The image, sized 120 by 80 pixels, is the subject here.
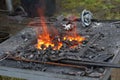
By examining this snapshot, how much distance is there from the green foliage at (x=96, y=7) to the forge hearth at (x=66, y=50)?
2.69 m

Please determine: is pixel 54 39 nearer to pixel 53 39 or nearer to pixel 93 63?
pixel 53 39

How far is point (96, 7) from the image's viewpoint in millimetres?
8188

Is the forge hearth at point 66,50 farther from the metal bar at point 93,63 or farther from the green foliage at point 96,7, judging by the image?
the green foliage at point 96,7

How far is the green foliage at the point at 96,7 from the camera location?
25.2 ft

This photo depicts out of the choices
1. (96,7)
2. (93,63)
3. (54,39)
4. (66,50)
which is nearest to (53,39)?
(54,39)

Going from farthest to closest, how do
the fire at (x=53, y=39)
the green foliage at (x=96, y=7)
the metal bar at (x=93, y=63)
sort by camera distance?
the green foliage at (x=96, y=7) < the fire at (x=53, y=39) < the metal bar at (x=93, y=63)

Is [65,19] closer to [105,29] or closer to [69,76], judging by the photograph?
[105,29]

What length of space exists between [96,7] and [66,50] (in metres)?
4.24

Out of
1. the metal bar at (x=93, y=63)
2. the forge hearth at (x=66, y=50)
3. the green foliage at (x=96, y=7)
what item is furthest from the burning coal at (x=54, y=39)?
the green foliage at (x=96, y=7)

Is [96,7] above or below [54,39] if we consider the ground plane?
above

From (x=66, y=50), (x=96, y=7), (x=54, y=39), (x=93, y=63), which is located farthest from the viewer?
(x=96, y=7)

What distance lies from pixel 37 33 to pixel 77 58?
1225mm

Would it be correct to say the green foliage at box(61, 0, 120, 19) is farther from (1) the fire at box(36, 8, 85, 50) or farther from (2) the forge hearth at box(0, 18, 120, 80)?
(1) the fire at box(36, 8, 85, 50)

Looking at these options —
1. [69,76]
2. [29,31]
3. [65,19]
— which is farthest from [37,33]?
[69,76]
